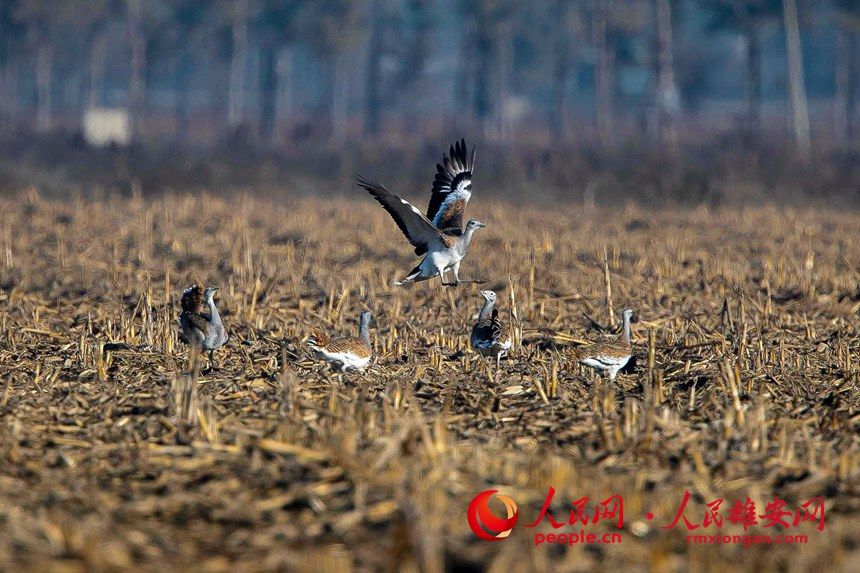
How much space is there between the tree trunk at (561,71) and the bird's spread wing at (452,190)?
44126mm

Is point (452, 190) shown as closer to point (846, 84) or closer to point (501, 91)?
point (501, 91)

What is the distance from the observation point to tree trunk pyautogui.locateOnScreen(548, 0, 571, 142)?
67.1 meters

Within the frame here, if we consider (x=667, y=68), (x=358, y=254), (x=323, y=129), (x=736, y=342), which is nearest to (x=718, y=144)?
(x=667, y=68)

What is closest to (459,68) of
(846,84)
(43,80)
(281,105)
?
(281,105)

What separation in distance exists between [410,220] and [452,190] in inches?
62.5

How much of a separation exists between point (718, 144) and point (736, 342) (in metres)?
34.7

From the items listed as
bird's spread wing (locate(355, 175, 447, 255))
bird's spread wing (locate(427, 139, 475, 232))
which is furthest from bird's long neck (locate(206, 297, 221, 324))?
bird's spread wing (locate(427, 139, 475, 232))

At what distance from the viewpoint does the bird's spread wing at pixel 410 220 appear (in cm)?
1155

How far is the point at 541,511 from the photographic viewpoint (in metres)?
6.00

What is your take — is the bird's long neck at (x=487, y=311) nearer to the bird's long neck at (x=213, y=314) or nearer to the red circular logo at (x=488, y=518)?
the bird's long neck at (x=213, y=314)

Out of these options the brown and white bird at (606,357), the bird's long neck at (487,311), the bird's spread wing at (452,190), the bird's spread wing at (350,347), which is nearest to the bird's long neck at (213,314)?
the bird's spread wing at (350,347)

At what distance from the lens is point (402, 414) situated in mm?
8047

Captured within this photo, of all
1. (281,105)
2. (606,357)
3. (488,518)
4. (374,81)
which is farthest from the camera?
(281,105)

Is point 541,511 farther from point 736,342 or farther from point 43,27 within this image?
point 43,27
